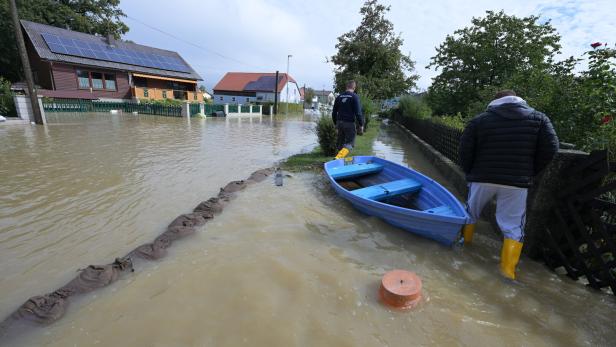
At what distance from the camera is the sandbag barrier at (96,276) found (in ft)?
7.44

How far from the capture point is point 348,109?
709cm

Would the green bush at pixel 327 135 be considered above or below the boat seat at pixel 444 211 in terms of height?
above

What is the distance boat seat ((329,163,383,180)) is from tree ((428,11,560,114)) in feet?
36.0

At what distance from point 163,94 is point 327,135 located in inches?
1060

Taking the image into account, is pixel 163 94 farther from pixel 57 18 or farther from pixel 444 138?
pixel 444 138

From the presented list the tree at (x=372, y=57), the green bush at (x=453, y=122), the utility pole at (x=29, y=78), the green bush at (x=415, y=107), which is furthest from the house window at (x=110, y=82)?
the green bush at (x=453, y=122)

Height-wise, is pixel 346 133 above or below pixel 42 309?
above

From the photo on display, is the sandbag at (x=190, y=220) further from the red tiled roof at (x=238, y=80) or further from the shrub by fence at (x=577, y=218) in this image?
the red tiled roof at (x=238, y=80)

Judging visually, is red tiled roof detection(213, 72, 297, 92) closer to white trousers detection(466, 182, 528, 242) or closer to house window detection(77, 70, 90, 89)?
house window detection(77, 70, 90, 89)

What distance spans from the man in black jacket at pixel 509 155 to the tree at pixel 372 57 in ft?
55.7

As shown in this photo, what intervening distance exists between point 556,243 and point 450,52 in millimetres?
18049

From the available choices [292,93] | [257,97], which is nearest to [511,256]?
[257,97]

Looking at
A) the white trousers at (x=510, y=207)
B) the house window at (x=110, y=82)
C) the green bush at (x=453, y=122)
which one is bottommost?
the white trousers at (x=510, y=207)

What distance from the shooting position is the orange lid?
8.04ft
